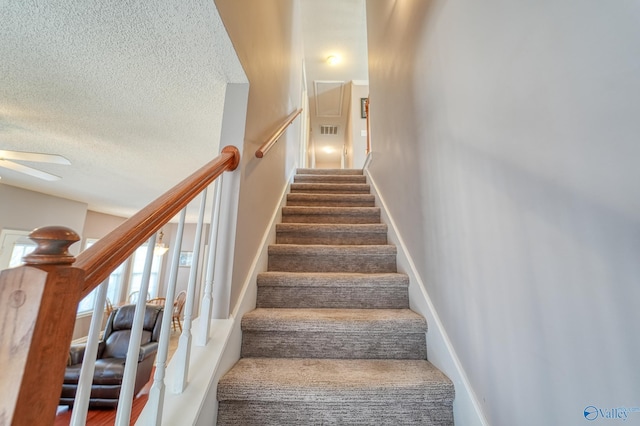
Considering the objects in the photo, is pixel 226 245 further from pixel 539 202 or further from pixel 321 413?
pixel 539 202

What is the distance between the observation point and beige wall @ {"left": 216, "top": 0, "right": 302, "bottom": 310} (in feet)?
4.00

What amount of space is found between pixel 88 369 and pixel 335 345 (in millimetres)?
943

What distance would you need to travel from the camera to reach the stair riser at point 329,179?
123 inches

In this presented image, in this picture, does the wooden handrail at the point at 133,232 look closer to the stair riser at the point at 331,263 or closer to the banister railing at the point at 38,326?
the banister railing at the point at 38,326

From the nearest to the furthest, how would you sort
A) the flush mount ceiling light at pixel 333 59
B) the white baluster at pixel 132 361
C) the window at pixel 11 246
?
the white baluster at pixel 132 361 → the window at pixel 11 246 → the flush mount ceiling light at pixel 333 59

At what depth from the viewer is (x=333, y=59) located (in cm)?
448

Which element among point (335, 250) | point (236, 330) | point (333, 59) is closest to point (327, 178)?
point (335, 250)

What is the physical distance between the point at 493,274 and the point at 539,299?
0.17 metres

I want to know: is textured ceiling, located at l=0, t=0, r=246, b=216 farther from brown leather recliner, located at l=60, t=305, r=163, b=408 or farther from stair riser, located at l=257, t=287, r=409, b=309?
brown leather recliner, located at l=60, t=305, r=163, b=408

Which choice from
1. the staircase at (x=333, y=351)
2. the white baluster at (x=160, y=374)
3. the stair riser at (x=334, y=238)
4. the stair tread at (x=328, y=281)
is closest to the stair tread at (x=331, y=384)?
the staircase at (x=333, y=351)

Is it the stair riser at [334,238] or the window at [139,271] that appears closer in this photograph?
the stair riser at [334,238]

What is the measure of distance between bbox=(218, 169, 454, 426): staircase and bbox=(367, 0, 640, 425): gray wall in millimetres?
244

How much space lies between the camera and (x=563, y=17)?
57cm

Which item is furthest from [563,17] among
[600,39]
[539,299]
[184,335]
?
[184,335]
